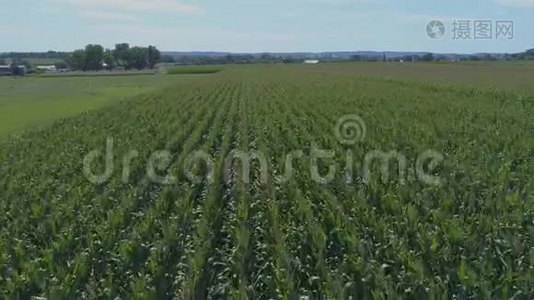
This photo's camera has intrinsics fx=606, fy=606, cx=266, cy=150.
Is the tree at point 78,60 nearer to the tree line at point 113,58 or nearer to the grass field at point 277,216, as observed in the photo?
the tree line at point 113,58

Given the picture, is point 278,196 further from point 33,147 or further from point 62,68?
point 62,68

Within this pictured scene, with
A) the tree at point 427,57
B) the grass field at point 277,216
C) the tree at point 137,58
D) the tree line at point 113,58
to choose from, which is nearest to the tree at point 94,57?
the tree line at point 113,58

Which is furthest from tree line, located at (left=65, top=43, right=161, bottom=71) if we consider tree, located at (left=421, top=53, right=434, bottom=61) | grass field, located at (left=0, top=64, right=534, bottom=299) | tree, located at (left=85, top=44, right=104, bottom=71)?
grass field, located at (left=0, top=64, right=534, bottom=299)

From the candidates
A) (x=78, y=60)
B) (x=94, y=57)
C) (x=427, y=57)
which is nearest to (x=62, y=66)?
(x=78, y=60)

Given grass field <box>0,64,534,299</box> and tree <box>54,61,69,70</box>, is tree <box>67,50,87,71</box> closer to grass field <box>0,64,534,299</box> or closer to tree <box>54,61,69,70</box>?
tree <box>54,61,69,70</box>

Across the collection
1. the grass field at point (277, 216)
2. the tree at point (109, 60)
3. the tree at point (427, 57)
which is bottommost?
the grass field at point (277, 216)

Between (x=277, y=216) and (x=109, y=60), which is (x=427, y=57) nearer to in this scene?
(x=109, y=60)
